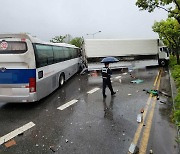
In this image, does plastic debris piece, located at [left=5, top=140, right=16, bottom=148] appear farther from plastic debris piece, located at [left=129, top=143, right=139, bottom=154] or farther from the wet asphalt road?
plastic debris piece, located at [left=129, top=143, right=139, bottom=154]

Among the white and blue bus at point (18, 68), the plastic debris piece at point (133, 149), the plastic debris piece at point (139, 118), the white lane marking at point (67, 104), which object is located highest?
the white and blue bus at point (18, 68)

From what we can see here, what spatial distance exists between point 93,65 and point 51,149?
1549 cm

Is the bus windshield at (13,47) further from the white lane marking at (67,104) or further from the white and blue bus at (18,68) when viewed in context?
the white lane marking at (67,104)

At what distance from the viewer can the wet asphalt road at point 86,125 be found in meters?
5.24

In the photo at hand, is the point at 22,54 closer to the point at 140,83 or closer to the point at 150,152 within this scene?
the point at 150,152

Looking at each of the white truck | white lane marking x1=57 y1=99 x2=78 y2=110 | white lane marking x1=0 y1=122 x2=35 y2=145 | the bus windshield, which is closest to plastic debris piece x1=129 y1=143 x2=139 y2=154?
white lane marking x1=0 y1=122 x2=35 y2=145

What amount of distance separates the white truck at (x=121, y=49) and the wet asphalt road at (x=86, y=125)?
10.3 meters

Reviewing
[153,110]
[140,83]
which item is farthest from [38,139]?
[140,83]

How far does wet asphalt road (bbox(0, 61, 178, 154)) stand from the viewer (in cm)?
524

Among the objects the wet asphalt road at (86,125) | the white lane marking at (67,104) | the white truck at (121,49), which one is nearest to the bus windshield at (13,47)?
the wet asphalt road at (86,125)

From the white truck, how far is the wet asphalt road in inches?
404

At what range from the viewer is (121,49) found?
21.1m

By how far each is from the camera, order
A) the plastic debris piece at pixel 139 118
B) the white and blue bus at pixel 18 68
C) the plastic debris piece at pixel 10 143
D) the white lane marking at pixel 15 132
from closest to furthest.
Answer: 1. the plastic debris piece at pixel 10 143
2. the white lane marking at pixel 15 132
3. the plastic debris piece at pixel 139 118
4. the white and blue bus at pixel 18 68

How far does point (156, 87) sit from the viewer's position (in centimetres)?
1234
